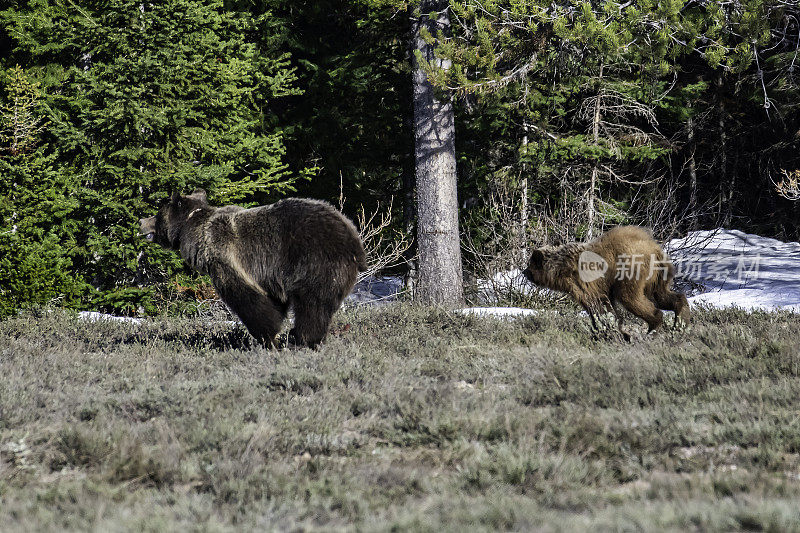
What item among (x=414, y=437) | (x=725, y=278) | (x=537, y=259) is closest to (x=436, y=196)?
(x=537, y=259)

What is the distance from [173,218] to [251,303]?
1.63 m

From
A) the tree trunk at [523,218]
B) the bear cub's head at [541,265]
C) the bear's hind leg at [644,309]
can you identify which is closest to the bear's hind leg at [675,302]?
the bear's hind leg at [644,309]

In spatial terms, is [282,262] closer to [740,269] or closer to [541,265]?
[541,265]

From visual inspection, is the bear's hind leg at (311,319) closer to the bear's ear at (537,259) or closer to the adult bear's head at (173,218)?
the adult bear's head at (173,218)

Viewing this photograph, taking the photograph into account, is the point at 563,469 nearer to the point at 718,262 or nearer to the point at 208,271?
the point at 208,271

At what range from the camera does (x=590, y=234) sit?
13.3 meters

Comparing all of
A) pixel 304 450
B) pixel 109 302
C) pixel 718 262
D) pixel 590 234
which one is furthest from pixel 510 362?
pixel 718 262

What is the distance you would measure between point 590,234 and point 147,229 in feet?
26.3

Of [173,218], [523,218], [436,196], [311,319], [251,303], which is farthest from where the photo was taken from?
[523,218]

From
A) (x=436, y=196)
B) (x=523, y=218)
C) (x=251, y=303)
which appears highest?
(x=436, y=196)

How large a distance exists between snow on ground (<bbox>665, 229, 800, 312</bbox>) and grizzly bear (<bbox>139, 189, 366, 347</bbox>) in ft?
23.5

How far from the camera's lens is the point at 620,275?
8031 mm

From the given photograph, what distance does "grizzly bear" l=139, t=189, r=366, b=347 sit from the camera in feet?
23.9

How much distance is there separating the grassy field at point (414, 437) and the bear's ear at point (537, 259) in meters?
1.28
